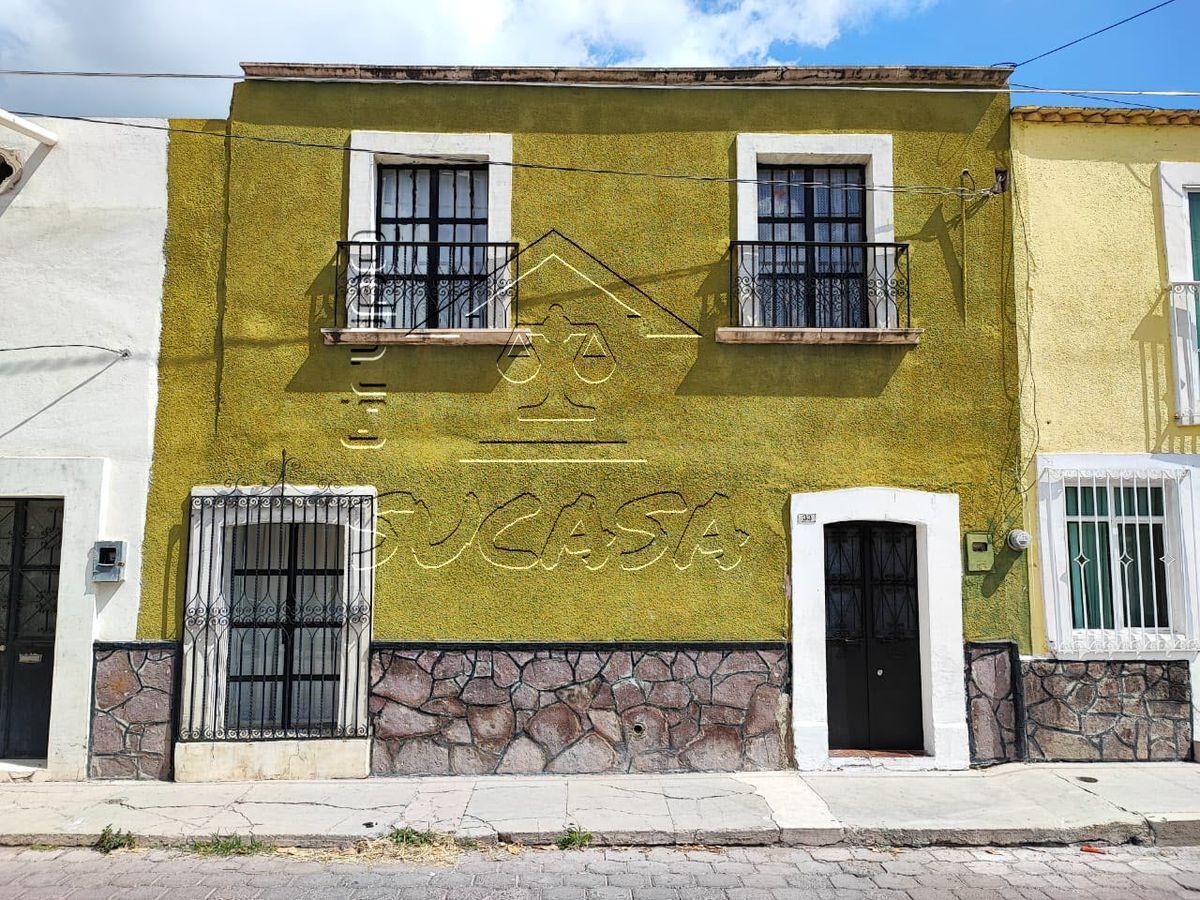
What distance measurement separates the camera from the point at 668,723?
25.3 feet

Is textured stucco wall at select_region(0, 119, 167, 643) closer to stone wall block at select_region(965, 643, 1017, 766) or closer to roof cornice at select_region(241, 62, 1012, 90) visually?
roof cornice at select_region(241, 62, 1012, 90)

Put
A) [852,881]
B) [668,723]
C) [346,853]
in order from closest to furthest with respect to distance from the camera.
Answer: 1. [852,881]
2. [346,853]
3. [668,723]

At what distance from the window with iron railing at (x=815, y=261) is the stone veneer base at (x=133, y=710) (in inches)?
232

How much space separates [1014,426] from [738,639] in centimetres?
317

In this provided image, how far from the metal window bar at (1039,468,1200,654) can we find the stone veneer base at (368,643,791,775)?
2910 mm

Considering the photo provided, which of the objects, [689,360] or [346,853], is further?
[689,360]

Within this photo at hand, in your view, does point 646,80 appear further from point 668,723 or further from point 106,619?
point 106,619

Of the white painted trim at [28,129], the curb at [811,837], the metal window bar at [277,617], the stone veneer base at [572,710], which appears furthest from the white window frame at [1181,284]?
the white painted trim at [28,129]

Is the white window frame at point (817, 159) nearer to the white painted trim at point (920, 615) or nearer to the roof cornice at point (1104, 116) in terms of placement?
the roof cornice at point (1104, 116)

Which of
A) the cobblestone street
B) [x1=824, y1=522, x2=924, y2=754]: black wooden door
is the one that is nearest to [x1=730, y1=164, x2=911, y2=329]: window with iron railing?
[x1=824, y1=522, x2=924, y2=754]: black wooden door

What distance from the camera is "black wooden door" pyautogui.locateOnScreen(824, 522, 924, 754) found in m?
8.05

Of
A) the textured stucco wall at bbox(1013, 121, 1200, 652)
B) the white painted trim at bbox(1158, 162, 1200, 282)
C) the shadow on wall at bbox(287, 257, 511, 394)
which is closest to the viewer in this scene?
the shadow on wall at bbox(287, 257, 511, 394)

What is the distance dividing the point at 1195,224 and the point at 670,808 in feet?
24.1

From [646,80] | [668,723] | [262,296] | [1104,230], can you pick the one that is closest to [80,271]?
[262,296]
